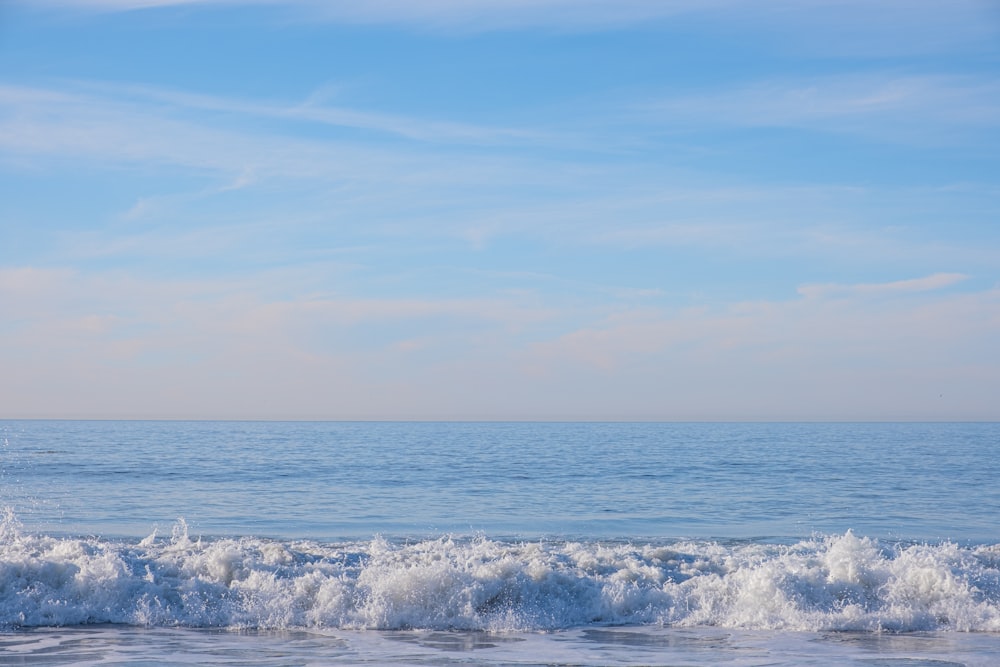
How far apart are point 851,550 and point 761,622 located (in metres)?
3.19

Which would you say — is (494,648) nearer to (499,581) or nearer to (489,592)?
(489,592)

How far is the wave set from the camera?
41.9ft

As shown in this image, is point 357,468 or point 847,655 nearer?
point 847,655

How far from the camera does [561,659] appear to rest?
10555 millimetres

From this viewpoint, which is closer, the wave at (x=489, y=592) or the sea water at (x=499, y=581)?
Answer: the sea water at (x=499, y=581)

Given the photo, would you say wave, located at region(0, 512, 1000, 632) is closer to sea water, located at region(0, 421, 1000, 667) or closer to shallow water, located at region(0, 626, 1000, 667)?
sea water, located at region(0, 421, 1000, 667)

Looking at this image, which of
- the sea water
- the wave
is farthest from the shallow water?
the wave

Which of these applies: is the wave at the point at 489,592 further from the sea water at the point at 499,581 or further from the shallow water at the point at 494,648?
the shallow water at the point at 494,648

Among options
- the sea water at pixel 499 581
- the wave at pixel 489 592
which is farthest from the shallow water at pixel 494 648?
the wave at pixel 489 592

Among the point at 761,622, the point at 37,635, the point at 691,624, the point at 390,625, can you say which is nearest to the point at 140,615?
the point at 37,635

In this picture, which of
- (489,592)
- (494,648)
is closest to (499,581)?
(489,592)

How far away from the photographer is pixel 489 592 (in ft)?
44.1

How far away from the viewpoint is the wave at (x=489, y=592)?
12.8 m

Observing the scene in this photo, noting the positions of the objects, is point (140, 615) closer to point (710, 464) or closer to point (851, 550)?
point (851, 550)
